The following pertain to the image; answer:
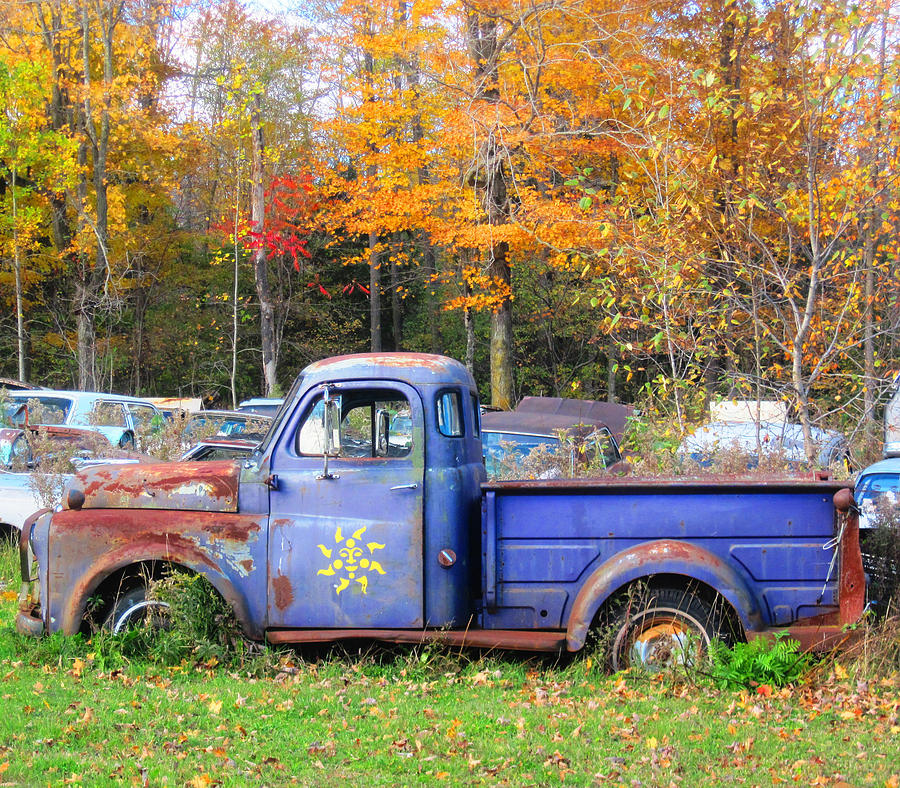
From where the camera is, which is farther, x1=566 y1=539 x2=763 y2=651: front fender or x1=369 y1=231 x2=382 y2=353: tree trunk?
x1=369 y1=231 x2=382 y2=353: tree trunk

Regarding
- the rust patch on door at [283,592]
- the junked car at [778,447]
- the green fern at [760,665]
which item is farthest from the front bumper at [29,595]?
the junked car at [778,447]

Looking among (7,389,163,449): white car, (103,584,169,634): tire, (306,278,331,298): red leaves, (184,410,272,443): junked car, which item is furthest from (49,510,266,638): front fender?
(306,278,331,298): red leaves

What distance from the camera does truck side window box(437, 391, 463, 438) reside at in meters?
6.39

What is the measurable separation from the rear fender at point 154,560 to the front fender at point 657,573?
7.05 ft

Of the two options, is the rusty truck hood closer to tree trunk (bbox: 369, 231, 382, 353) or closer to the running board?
the running board

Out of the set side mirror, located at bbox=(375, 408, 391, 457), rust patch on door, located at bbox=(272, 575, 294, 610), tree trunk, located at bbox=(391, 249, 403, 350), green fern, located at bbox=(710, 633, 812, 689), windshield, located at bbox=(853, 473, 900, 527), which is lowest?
green fern, located at bbox=(710, 633, 812, 689)

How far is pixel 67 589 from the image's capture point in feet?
21.0

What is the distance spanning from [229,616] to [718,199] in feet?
25.0

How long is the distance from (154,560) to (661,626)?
135 inches

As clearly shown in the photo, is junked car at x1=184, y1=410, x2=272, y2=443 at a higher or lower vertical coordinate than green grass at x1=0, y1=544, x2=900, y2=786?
higher

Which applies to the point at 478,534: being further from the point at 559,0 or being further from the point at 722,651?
the point at 559,0

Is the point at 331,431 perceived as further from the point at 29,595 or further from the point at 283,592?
the point at 29,595

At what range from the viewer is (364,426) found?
6.61m

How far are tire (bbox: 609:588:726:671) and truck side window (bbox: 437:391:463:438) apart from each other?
5.28ft
